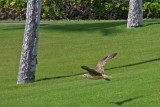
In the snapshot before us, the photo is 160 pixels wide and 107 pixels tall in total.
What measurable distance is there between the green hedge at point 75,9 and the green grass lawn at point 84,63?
18.7 feet

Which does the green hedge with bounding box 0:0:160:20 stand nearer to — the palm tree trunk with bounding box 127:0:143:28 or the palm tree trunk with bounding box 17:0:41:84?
the palm tree trunk with bounding box 127:0:143:28

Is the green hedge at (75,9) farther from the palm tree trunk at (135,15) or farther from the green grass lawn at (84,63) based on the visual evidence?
the palm tree trunk at (135,15)

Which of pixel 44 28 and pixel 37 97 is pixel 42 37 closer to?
pixel 44 28

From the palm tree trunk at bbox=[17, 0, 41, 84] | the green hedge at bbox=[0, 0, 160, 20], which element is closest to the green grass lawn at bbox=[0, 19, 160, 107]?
the palm tree trunk at bbox=[17, 0, 41, 84]

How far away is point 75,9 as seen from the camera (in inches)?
1201

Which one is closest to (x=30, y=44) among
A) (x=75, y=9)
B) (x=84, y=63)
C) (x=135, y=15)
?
(x=84, y=63)

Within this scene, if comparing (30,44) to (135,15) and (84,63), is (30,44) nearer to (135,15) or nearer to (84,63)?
(84,63)

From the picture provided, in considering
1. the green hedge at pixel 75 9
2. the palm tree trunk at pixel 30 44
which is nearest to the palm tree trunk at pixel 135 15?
the green hedge at pixel 75 9

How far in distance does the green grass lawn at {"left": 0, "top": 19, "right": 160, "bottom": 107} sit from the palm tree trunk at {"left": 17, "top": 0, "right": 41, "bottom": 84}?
0.42 m

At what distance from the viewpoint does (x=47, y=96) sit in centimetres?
1141

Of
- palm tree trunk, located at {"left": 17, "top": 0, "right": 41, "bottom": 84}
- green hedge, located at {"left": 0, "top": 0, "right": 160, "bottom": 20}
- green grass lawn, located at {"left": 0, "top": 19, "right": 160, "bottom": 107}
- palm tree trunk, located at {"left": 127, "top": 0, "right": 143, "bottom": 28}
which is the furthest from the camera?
green hedge, located at {"left": 0, "top": 0, "right": 160, "bottom": 20}

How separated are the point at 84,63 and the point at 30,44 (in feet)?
8.93

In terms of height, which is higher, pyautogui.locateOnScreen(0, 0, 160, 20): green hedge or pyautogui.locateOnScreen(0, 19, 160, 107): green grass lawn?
pyautogui.locateOnScreen(0, 0, 160, 20): green hedge

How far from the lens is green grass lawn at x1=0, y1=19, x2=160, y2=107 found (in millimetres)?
10797
